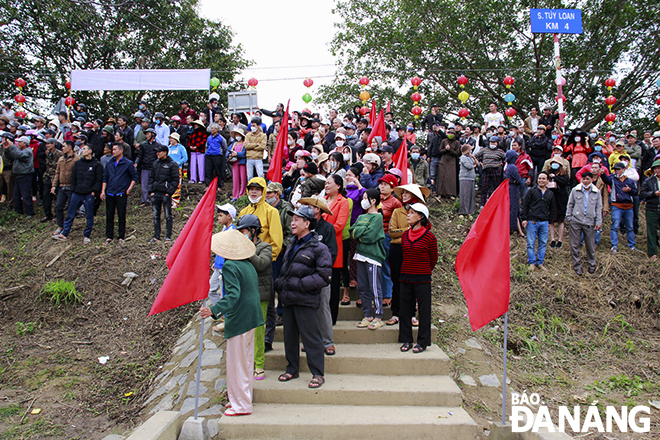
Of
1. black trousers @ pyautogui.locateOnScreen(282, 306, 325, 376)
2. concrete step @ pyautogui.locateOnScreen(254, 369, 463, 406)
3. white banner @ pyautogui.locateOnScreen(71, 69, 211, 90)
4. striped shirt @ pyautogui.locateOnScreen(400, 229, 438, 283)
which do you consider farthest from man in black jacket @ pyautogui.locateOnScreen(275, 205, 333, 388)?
white banner @ pyautogui.locateOnScreen(71, 69, 211, 90)

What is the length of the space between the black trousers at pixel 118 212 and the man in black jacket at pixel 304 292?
5.71m

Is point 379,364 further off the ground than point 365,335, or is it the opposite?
point 365,335

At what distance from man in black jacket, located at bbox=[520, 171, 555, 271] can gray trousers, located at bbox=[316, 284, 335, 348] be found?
4903 mm

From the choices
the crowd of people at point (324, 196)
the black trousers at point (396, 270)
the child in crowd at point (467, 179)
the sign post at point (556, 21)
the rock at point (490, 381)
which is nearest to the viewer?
the crowd of people at point (324, 196)

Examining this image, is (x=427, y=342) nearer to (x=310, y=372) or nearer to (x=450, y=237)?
(x=310, y=372)

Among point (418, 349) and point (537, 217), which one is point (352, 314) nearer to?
point (418, 349)

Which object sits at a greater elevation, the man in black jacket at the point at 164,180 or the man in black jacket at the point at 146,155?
the man in black jacket at the point at 146,155

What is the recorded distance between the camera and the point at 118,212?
9.41 metres

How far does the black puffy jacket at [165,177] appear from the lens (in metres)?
8.93

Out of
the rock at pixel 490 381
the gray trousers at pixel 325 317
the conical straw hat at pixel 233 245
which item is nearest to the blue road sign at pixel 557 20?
the rock at pixel 490 381

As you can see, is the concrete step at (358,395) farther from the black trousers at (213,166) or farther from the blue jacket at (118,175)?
the black trousers at (213,166)

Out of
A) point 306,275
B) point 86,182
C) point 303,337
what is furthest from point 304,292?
point 86,182

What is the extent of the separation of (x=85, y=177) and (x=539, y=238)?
9.37 m

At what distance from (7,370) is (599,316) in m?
9.24
